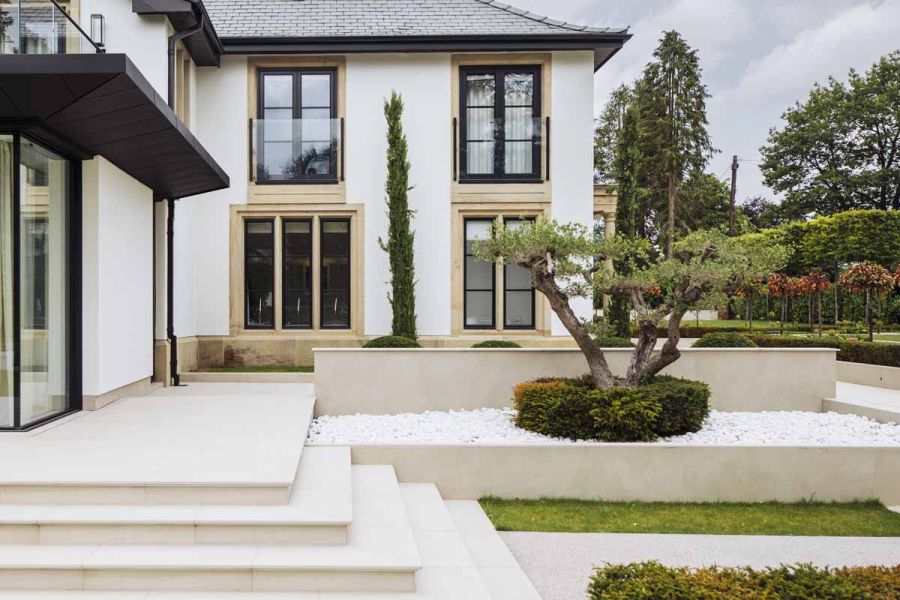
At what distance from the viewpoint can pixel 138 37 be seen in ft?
31.7

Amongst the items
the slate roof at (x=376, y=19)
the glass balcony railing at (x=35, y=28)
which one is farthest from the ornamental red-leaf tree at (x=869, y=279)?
the glass balcony railing at (x=35, y=28)

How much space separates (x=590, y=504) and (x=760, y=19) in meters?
35.2

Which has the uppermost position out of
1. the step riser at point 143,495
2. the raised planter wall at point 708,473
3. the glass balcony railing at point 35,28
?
the glass balcony railing at point 35,28

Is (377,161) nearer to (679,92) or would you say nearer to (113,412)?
(113,412)

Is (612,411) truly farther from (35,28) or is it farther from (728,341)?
(35,28)

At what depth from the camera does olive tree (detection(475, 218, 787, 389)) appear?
7.60m

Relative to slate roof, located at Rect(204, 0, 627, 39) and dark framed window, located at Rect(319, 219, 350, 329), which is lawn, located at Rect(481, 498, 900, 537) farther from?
slate roof, located at Rect(204, 0, 627, 39)

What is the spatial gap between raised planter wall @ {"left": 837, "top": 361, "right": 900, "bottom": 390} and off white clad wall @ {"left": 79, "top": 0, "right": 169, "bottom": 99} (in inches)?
545

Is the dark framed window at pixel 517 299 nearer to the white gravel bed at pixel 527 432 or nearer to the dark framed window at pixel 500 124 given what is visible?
the dark framed window at pixel 500 124

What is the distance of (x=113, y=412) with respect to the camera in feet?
23.8

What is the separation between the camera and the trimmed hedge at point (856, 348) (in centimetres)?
1178

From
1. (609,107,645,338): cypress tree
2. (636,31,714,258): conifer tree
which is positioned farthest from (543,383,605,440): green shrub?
(636,31,714,258): conifer tree

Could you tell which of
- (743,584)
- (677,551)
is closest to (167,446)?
(677,551)

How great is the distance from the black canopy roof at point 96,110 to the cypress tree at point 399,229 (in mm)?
4308
